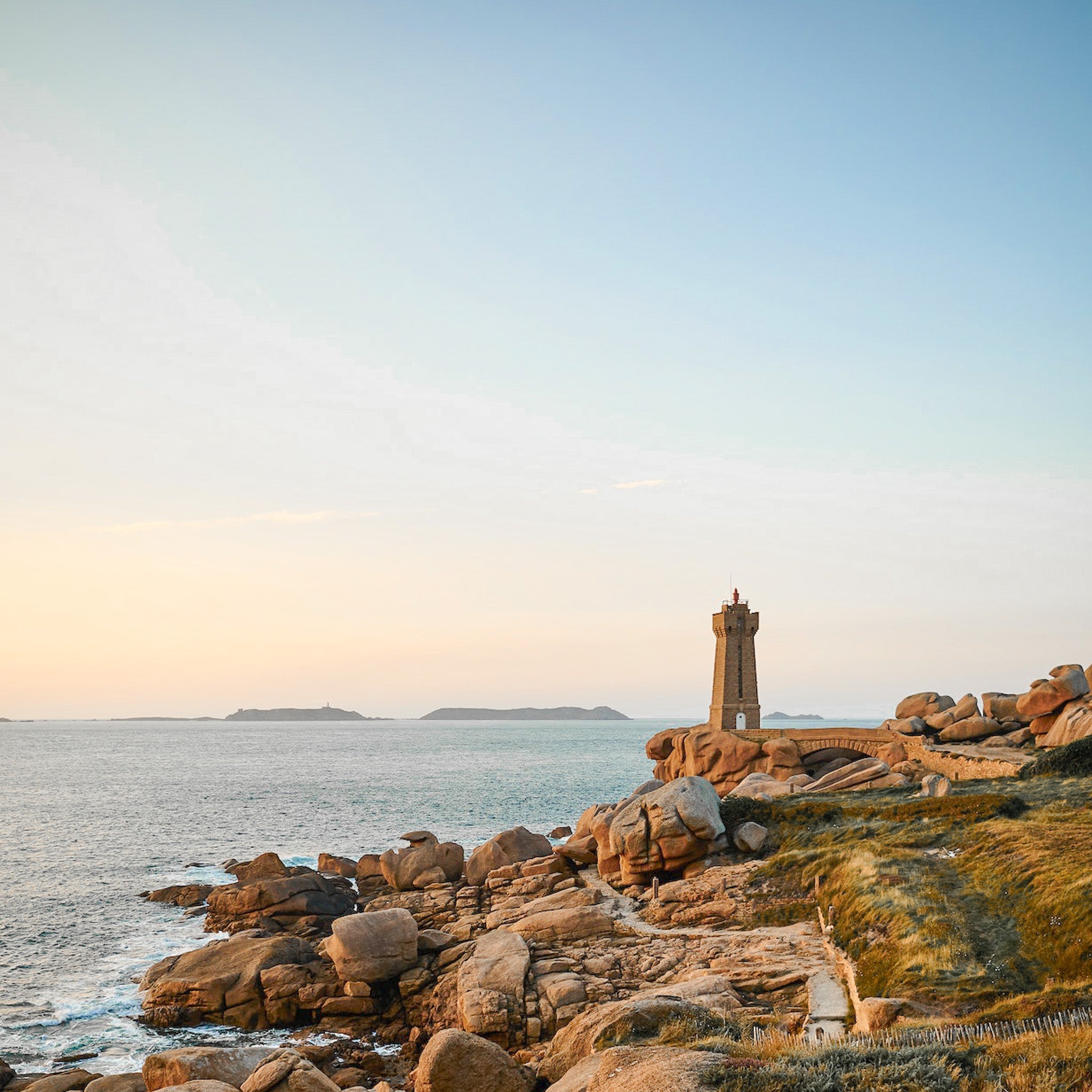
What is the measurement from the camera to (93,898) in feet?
143

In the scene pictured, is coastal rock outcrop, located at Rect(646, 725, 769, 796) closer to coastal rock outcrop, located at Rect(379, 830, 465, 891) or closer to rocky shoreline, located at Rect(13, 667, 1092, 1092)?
rocky shoreline, located at Rect(13, 667, 1092, 1092)

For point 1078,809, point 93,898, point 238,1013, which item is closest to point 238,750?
point 93,898

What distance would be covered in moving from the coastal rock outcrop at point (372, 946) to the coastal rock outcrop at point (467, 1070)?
9.47m

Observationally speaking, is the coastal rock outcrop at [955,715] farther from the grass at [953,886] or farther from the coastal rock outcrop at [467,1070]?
the coastal rock outcrop at [467,1070]

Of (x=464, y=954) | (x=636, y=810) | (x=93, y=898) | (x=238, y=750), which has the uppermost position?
(x=636, y=810)

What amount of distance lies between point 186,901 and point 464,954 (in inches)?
866

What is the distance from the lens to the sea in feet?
91.5

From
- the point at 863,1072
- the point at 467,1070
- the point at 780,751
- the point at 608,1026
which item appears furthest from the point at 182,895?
Result: the point at 863,1072

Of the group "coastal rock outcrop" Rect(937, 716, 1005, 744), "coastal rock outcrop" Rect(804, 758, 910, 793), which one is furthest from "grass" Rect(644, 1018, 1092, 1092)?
"coastal rock outcrop" Rect(937, 716, 1005, 744)

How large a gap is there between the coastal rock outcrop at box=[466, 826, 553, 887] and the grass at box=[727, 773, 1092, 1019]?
9.86 m

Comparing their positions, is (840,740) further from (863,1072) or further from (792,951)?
(863,1072)

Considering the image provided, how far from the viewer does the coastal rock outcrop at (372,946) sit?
1049 inches

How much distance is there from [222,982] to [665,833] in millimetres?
15603

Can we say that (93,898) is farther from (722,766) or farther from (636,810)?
(722,766)
